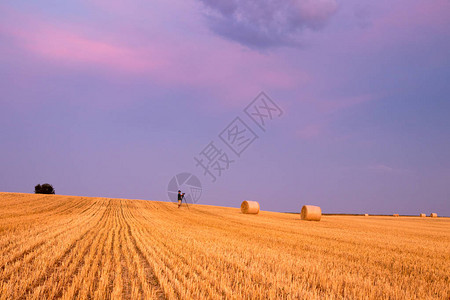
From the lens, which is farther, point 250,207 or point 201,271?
point 250,207

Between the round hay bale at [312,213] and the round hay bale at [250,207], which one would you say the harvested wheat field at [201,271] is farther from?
the round hay bale at [250,207]

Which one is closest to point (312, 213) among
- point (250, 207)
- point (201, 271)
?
point (250, 207)

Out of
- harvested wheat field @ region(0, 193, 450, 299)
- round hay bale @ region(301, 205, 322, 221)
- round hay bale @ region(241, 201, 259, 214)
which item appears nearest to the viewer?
harvested wheat field @ region(0, 193, 450, 299)

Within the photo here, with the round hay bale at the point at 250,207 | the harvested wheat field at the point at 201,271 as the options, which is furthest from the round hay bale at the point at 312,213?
the harvested wheat field at the point at 201,271

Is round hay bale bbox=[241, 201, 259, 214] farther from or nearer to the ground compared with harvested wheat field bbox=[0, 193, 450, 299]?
farther from the ground

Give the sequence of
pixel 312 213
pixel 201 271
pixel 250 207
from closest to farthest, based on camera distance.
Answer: pixel 201 271 → pixel 312 213 → pixel 250 207

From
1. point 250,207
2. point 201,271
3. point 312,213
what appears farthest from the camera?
point 250,207

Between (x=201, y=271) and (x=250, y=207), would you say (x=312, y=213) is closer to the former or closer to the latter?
(x=250, y=207)

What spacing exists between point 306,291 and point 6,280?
4.70 m

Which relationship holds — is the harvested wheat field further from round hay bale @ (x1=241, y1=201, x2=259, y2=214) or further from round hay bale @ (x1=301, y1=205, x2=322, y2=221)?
round hay bale @ (x1=241, y1=201, x2=259, y2=214)

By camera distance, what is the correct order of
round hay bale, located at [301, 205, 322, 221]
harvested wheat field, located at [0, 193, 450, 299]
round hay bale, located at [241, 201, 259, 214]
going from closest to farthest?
harvested wheat field, located at [0, 193, 450, 299] < round hay bale, located at [301, 205, 322, 221] < round hay bale, located at [241, 201, 259, 214]

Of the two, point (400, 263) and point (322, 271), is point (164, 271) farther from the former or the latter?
point (400, 263)

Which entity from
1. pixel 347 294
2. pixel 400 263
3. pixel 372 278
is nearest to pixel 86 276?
pixel 347 294

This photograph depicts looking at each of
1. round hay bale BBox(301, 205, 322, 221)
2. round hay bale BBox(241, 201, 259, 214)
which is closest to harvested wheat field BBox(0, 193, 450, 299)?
round hay bale BBox(301, 205, 322, 221)
